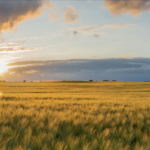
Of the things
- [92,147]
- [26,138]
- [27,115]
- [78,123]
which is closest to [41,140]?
[26,138]

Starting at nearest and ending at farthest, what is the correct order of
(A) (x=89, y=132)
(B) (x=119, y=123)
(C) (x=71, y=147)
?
(C) (x=71, y=147) → (A) (x=89, y=132) → (B) (x=119, y=123)

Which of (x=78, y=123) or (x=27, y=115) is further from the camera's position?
(x=27, y=115)

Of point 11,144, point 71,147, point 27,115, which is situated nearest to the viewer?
point 71,147

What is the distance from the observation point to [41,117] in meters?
5.30

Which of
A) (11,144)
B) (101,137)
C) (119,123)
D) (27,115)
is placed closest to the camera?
(11,144)

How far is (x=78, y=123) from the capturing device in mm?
4711

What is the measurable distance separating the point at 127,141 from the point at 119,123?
1.53m

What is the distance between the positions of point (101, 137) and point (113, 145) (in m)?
0.53

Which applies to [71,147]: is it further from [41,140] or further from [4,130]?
[4,130]

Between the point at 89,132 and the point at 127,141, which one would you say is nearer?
the point at 127,141

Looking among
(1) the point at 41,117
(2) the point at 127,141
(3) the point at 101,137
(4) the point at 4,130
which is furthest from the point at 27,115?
(2) the point at 127,141

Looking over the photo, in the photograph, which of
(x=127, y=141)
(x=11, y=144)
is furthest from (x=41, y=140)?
(x=127, y=141)

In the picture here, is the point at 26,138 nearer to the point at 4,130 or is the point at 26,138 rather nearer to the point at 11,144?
the point at 11,144

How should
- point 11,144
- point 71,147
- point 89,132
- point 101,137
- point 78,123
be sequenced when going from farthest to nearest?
point 78,123 < point 89,132 < point 101,137 < point 11,144 < point 71,147
